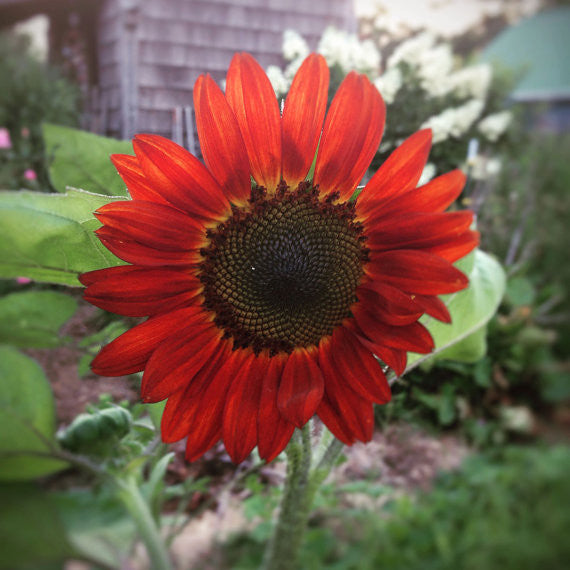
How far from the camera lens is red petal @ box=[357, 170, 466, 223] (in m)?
0.25

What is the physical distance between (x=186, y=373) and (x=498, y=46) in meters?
4.00

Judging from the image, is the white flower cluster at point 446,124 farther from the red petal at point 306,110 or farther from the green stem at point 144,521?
the green stem at point 144,521

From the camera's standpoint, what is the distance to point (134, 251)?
10.2 inches


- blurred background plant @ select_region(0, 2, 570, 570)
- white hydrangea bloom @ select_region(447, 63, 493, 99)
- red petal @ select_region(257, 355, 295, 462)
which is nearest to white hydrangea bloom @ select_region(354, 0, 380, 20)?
blurred background plant @ select_region(0, 2, 570, 570)

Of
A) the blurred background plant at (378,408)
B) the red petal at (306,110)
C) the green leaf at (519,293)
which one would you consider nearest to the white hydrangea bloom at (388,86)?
the blurred background plant at (378,408)

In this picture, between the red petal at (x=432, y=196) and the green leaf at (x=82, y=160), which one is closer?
the red petal at (x=432, y=196)

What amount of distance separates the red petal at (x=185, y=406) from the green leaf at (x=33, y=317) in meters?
0.08

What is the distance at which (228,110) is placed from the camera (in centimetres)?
27

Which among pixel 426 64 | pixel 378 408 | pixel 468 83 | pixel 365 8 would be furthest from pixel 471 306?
pixel 468 83

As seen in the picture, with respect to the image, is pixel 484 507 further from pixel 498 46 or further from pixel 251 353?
pixel 498 46

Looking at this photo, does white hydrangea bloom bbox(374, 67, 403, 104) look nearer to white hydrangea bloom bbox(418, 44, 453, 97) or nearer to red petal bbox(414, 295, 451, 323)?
white hydrangea bloom bbox(418, 44, 453, 97)

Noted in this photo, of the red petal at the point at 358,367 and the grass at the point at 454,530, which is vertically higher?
the red petal at the point at 358,367

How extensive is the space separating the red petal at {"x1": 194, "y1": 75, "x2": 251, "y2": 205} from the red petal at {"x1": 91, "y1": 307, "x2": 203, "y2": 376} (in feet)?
0.24

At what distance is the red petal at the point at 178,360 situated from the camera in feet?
0.87
